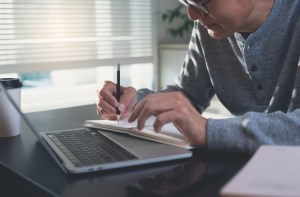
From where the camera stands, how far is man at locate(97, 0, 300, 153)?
847 millimetres

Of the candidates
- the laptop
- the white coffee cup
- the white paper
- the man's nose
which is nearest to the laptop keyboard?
the laptop

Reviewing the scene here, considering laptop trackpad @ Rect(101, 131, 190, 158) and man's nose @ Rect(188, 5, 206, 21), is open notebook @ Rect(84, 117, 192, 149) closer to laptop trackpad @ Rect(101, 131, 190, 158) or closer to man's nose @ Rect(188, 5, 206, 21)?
laptop trackpad @ Rect(101, 131, 190, 158)

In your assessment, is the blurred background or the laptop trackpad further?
the blurred background

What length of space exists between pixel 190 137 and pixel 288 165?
1.15 feet

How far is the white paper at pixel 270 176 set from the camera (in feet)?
1.43

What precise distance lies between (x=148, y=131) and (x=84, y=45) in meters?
2.31

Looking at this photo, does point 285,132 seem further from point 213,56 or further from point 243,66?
point 213,56

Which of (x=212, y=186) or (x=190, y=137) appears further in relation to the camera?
(x=190, y=137)

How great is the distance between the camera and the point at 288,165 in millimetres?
522

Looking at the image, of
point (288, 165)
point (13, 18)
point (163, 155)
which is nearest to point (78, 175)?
point (163, 155)

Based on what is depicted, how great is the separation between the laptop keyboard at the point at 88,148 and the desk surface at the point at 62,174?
3cm

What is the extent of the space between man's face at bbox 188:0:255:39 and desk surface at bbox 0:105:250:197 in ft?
1.47

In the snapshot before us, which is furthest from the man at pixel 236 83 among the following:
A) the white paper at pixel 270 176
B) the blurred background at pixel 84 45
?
the blurred background at pixel 84 45

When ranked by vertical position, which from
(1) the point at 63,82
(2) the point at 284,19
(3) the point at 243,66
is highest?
(2) the point at 284,19
